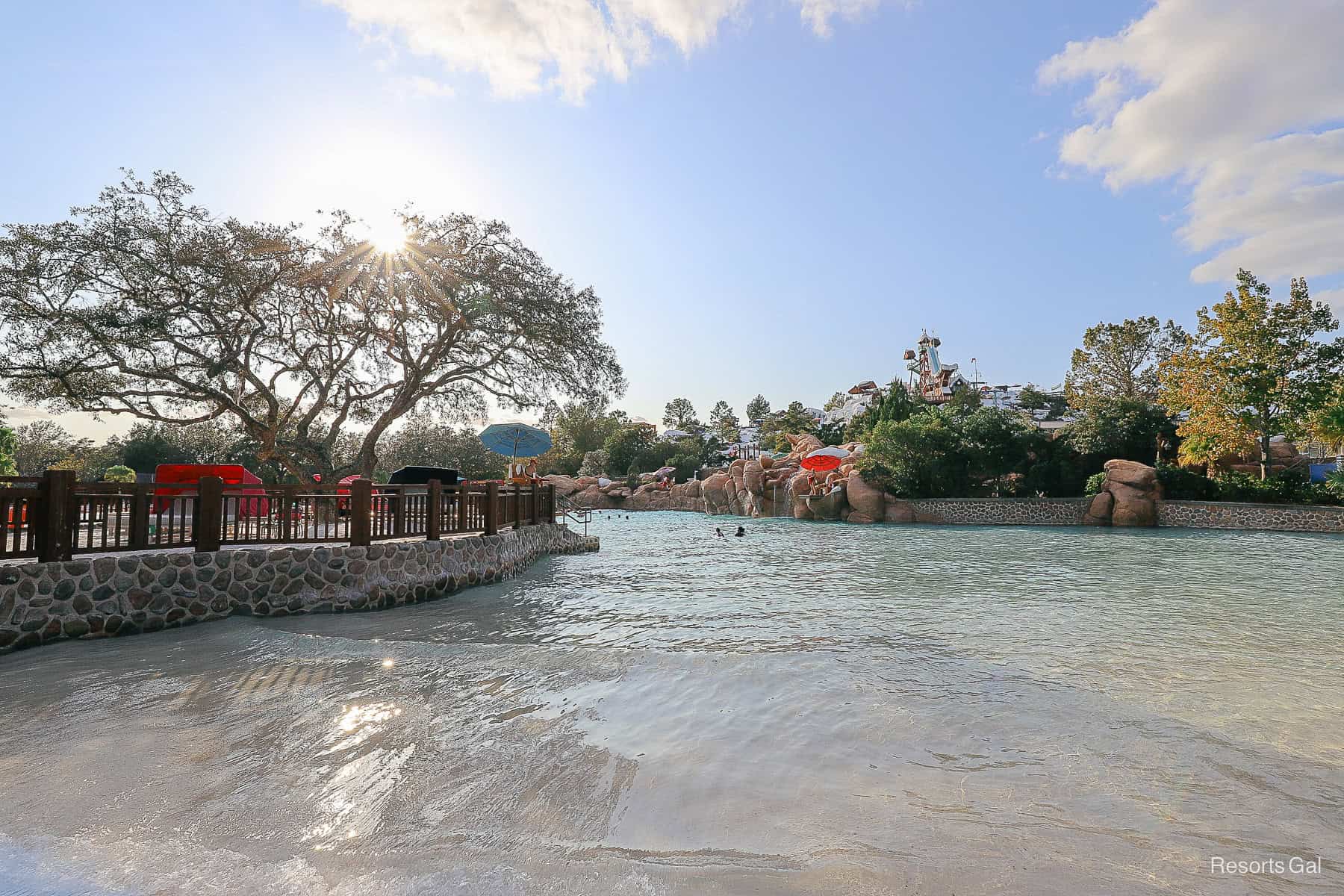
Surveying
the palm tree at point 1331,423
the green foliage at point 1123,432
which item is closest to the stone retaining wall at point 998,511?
the green foliage at point 1123,432

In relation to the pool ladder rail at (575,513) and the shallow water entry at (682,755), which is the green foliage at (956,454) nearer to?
the pool ladder rail at (575,513)

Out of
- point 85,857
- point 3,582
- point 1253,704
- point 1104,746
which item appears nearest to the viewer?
point 85,857

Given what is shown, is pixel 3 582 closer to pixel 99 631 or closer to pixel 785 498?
pixel 99 631

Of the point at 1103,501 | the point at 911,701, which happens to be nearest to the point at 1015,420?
the point at 1103,501

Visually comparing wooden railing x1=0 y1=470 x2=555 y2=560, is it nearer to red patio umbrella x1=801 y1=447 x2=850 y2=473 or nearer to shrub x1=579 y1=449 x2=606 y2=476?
red patio umbrella x1=801 y1=447 x2=850 y2=473

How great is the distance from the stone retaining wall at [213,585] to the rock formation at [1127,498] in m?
24.9

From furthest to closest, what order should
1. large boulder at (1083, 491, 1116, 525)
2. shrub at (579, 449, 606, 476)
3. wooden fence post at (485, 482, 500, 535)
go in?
1. shrub at (579, 449, 606, 476)
2. large boulder at (1083, 491, 1116, 525)
3. wooden fence post at (485, 482, 500, 535)

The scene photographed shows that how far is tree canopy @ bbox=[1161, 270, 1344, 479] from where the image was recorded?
931 inches

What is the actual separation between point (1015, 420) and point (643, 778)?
32123 millimetres

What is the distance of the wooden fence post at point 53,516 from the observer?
23.3ft

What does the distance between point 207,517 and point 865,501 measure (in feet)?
86.7

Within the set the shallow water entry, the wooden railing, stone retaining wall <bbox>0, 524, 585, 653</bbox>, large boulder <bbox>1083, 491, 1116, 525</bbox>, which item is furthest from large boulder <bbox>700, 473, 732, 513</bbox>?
the shallow water entry

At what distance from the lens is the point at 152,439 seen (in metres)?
41.3

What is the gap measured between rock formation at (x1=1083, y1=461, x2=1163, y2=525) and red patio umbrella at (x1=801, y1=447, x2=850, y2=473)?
10.4 metres
